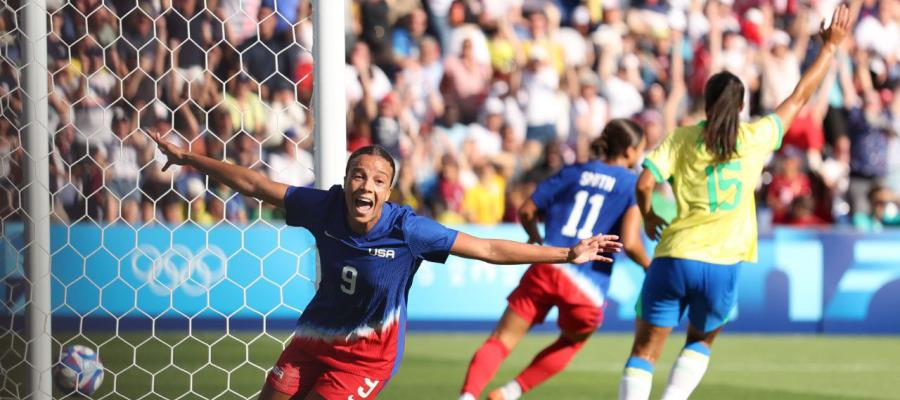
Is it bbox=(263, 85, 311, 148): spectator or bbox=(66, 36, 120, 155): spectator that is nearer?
bbox=(66, 36, 120, 155): spectator

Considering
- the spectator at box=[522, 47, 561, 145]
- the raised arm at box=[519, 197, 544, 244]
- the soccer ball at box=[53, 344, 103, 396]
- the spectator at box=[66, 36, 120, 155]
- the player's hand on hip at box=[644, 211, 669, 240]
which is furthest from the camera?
the spectator at box=[522, 47, 561, 145]

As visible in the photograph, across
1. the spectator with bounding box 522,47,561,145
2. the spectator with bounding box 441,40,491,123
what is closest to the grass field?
the spectator with bounding box 522,47,561,145

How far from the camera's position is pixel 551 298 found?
7.68 m

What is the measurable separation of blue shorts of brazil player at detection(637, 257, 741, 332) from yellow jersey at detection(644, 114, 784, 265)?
5 centimetres

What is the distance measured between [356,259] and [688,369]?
228cm

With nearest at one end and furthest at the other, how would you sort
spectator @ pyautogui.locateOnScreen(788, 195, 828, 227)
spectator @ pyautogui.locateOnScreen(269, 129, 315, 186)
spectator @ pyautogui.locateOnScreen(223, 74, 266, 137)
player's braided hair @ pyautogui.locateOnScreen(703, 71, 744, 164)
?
player's braided hair @ pyautogui.locateOnScreen(703, 71, 744, 164) → spectator @ pyautogui.locateOnScreen(223, 74, 266, 137) → spectator @ pyautogui.locateOnScreen(269, 129, 315, 186) → spectator @ pyautogui.locateOnScreen(788, 195, 828, 227)

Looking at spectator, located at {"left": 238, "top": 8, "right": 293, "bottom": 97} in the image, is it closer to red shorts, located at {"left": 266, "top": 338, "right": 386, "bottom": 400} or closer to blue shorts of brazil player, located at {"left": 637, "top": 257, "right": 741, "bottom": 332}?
blue shorts of brazil player, located at {"left": 637, "top": 257, "right": 741, "bottom": 332}

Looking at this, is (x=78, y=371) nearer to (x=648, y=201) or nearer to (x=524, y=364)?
(x=648, y=201)

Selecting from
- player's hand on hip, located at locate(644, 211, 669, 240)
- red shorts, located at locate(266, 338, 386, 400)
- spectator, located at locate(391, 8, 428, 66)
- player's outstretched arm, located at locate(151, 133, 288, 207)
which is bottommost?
red shorts, located at locate(266, 338, 386, 400)

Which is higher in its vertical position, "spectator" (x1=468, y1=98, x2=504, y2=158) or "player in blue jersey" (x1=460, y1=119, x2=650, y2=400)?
"spectator" (x1=468, y1=98, x2=504, y2=158)

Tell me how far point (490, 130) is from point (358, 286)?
947cm

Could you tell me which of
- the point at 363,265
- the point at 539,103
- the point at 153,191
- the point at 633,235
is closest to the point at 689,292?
the point at 633,235

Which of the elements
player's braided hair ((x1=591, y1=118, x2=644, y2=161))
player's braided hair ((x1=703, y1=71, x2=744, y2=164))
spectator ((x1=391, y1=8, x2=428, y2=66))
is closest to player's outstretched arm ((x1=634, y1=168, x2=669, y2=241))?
player's braided hair ((x1=703, y1=71, x2=744, y2=164))

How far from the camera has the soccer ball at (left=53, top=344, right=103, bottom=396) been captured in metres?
7.07
